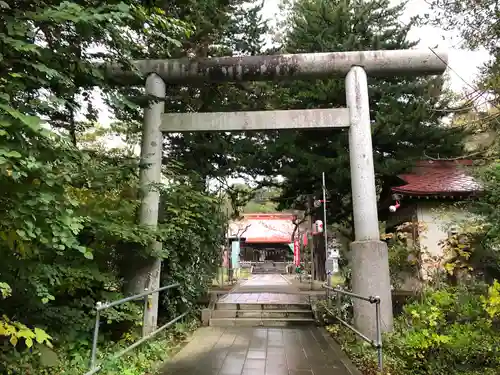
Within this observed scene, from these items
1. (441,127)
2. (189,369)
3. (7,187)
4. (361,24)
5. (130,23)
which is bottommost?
(189,369)

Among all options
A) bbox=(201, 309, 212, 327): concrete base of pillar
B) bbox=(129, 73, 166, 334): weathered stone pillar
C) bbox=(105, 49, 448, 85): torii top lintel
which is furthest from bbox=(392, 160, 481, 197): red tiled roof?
bbox=(129, 73, 166, 334): weathered stone pillar

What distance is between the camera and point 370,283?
6.00 meters

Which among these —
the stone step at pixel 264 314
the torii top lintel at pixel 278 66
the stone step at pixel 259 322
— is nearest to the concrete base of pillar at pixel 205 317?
the stone step at pixel 259 322

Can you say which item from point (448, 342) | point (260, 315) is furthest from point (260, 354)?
point (260, 315)

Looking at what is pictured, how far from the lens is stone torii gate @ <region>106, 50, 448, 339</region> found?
20.7 feet

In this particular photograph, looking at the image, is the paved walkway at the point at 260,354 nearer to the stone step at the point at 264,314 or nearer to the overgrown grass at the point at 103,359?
the overgrown grass at the point at 103,359

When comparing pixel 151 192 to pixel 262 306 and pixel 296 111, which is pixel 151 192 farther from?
pixel 262 306

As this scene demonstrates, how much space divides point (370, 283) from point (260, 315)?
3.35 meters

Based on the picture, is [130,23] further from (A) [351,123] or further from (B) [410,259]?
(B) [410,259]

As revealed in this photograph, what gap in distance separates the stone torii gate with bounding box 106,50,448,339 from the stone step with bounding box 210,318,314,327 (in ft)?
6.79

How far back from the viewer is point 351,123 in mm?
6559

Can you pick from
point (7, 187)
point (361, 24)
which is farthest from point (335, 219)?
point (7, 187)

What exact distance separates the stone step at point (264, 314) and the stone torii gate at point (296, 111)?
2461 mm

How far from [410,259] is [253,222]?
2484 centimetres
